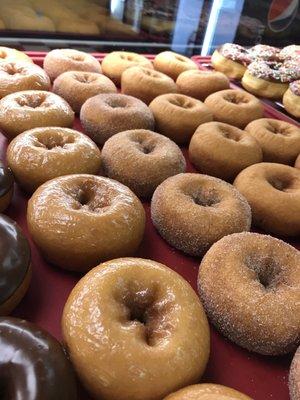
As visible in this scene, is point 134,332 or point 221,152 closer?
point 134,332

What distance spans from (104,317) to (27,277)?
266mm

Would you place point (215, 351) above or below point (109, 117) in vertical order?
below

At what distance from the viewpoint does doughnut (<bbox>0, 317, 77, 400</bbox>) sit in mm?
771

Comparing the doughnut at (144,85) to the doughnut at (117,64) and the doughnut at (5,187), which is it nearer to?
the doughnut at (117,64)

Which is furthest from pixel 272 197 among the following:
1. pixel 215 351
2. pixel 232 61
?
pixel 232 61

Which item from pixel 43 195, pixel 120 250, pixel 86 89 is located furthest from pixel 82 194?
pixel 86 89

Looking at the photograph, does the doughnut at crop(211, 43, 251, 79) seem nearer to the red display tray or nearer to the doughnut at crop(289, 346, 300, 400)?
the red display tray

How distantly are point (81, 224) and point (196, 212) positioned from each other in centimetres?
38

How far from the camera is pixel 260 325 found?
1045mm

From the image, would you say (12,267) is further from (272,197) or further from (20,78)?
(20,78)

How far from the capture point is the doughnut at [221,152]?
172 cm

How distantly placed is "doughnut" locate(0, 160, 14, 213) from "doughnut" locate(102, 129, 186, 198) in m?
0.38

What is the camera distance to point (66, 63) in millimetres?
2250

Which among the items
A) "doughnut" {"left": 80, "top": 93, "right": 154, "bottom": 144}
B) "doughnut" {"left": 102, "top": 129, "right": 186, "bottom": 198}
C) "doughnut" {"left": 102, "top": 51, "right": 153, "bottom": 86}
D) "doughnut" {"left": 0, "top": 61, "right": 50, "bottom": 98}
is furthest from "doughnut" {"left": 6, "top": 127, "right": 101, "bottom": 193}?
"doughnut" {"left": 102, "top": 51, "right": 153, "bottom": 86}
